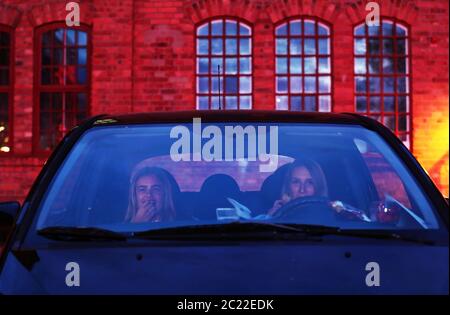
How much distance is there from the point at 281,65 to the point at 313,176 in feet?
29.5

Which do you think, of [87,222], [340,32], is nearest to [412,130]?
[340,32]

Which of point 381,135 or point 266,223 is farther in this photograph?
point 381,135

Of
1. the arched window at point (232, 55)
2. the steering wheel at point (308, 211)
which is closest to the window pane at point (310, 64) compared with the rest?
the arched window at point (232, 55)

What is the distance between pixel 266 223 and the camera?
7.12ft

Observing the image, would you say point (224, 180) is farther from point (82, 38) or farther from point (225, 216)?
point (82, 38)

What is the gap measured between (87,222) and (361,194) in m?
1.40

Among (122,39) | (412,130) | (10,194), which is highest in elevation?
(122,39)

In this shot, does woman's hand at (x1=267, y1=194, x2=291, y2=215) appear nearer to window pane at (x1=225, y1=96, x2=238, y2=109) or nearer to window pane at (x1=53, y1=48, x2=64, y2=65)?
window pane at (x1=225, y1=96, x2=238, y2=109)

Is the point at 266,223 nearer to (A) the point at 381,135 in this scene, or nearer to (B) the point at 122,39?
(A) the point at 381,135

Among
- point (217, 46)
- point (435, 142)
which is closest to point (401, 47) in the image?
point (435, 142)

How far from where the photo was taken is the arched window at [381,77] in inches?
467

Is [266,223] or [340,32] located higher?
[340,32]

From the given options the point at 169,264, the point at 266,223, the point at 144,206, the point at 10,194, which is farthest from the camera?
the point at 10,194

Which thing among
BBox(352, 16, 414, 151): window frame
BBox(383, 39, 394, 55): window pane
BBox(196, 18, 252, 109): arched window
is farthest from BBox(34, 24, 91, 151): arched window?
BBox(383, 39, 394, 55): window pane
